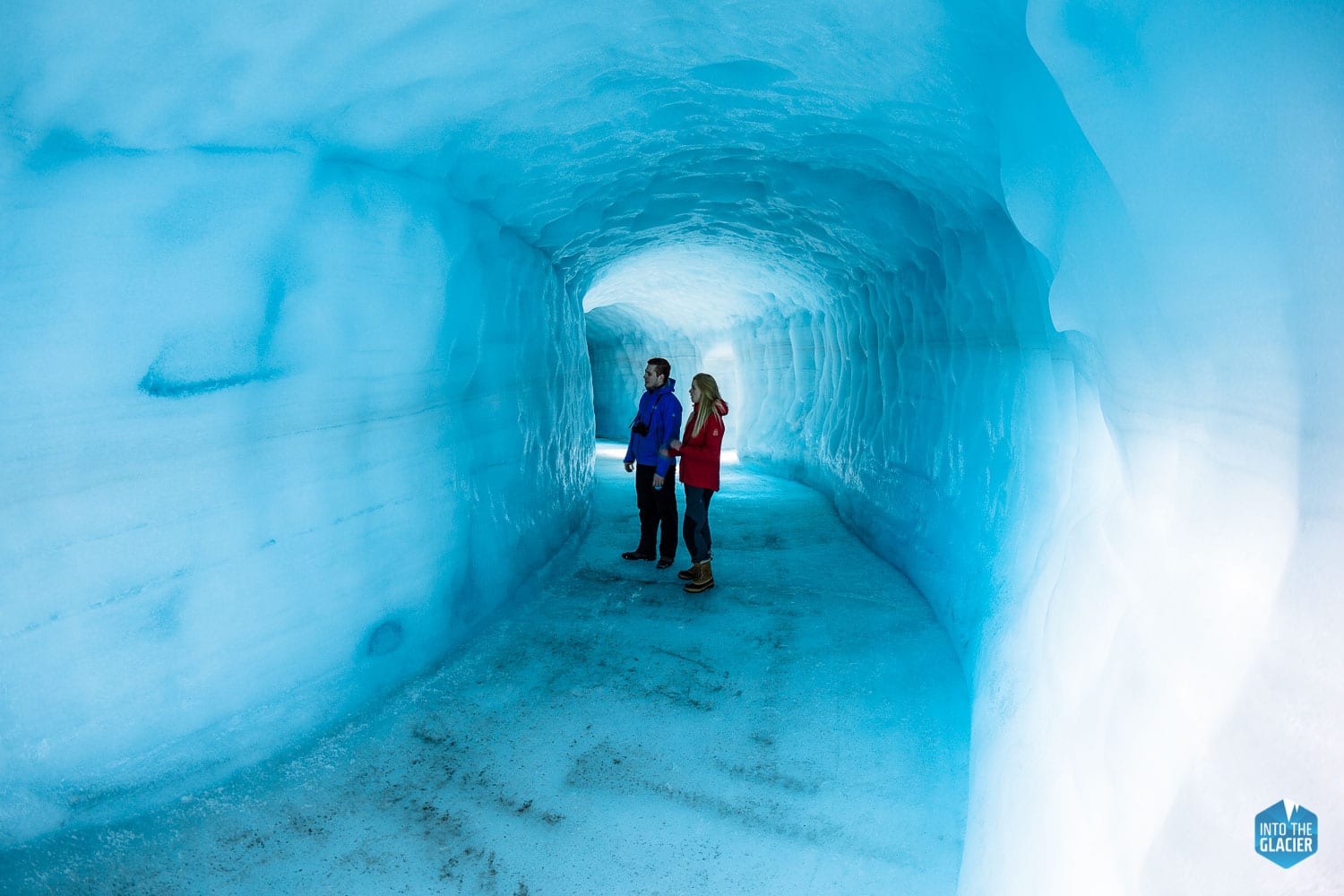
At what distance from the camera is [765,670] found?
13.0 feet

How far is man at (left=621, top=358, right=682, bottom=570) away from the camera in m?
5.61

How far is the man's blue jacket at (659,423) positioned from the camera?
5.60m

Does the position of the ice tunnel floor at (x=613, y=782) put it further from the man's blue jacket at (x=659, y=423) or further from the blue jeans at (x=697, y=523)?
the man's blue jacket at (x=659, y=423)

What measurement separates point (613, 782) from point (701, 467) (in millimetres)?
2515

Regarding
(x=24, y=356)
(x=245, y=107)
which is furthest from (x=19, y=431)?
(x=245, y=107)

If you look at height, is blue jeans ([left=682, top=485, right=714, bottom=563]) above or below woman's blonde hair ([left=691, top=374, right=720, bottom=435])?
below

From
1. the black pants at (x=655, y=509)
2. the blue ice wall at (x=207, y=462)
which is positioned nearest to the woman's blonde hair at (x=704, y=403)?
the black pants at (x=655, y=509)

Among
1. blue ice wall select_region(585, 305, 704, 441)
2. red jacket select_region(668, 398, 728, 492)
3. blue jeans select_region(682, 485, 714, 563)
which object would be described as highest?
blue ice wall select_region(585, 305, 704, 441)

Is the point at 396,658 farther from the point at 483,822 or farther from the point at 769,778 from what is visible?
the point at 769,778

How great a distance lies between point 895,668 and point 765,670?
0.64m

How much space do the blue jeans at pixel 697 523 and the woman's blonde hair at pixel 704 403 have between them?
0.40m

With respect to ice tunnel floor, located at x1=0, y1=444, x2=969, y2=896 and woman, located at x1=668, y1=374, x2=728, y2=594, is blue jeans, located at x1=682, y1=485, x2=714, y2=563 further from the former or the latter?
ice tunnel floor, located at x1=0, y1=444, x2=969, y2=896

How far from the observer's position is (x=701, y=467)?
5180mm

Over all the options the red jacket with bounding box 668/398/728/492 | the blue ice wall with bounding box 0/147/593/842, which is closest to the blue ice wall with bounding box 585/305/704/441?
the red jacket with bounding box 668/398/728/492
